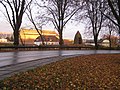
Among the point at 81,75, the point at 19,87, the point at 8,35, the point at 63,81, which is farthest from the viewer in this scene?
the point at 8,35

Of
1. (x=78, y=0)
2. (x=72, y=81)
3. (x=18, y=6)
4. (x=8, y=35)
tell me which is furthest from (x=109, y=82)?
(x=8, y=35)

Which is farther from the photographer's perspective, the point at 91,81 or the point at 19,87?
the point at 91,81

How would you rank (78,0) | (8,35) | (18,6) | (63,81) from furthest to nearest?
(8,35), (18,6), (78,0), (63,81)

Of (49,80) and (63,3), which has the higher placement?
(63,3)

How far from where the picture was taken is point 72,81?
9.45 m

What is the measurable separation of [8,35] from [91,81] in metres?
99.3

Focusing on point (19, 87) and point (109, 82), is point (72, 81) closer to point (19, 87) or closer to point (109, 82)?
point (109, 82)

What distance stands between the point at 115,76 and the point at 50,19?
37326 mm

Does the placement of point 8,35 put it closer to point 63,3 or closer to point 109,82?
point 63,3

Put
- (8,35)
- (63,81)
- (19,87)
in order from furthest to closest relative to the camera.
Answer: (8,35), (63,81), (19,87)

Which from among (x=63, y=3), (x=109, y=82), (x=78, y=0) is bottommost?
(x=109, y=82)

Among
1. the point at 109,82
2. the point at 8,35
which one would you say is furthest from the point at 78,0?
the point at 8,35

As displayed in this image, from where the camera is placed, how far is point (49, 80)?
31.0 ft

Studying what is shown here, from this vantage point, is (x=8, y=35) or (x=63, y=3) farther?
(x=8, y=35)
